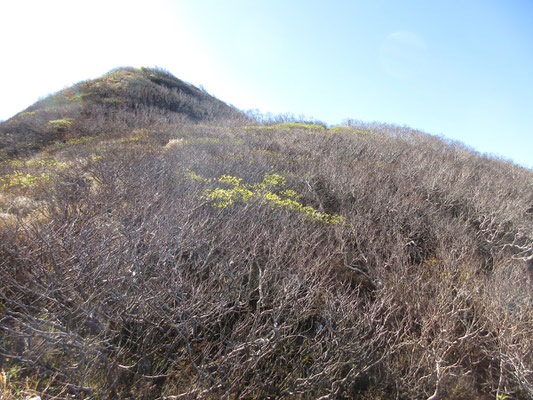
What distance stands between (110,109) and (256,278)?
23889mm

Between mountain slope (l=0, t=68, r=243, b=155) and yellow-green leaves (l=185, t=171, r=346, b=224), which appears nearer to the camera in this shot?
yellow-green leaves (l=185, t=171, r=346, b=224)

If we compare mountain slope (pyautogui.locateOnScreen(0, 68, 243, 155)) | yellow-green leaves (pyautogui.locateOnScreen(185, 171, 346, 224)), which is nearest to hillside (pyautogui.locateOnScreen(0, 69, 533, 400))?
yellow-green leaves (pyautogui.locateOnScreen(185, 171, 346, 224))

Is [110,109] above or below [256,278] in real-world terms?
above

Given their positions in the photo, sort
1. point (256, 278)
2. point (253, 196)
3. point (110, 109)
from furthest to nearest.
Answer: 1. point (110, 109)
2. point (253, 196)
3. point (256, 278)

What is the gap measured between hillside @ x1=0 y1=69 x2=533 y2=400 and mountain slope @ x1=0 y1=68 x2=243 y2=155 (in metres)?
3.79

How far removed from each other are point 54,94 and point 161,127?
53.6 feet

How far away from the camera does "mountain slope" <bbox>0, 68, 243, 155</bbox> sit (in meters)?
18.0

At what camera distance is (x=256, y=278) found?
541 cm

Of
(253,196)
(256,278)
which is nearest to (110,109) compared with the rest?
(253,196)

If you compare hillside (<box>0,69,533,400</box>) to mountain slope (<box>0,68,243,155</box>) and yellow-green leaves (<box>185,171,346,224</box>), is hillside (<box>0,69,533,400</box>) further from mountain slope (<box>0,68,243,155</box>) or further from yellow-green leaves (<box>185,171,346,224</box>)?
mountain slope (<box>0,68,243,155</box>)

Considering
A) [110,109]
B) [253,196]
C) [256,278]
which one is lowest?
[256,278]

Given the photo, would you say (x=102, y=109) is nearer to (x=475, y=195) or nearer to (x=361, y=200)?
(x=361, y=200)

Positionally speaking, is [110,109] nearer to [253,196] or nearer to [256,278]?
[253,196]

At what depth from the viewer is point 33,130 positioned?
18453 mm
